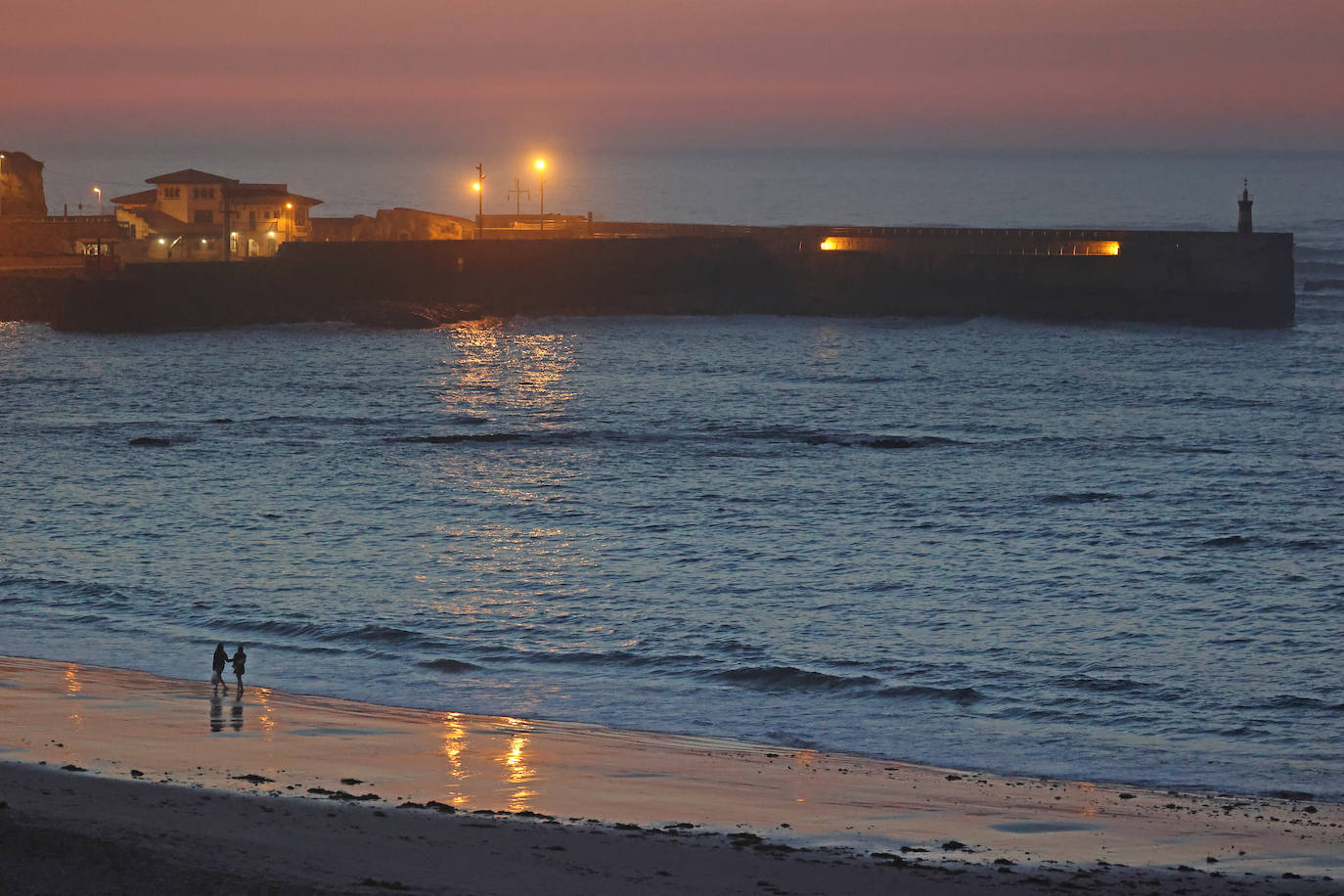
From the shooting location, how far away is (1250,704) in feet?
59.5

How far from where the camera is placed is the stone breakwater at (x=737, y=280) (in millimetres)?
66062

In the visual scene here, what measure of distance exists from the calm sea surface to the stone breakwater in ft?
35.8

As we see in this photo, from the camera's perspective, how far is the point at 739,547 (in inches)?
1091

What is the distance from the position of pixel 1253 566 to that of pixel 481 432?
72.3 feet

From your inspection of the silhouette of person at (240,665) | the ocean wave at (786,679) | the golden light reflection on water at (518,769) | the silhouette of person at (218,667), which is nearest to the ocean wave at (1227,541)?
the ocean wave at (786,679)

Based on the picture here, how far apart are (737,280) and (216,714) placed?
56886 millimetres

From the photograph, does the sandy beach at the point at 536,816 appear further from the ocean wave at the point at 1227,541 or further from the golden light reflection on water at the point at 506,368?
the golden light reflection on water at the point at 506,368

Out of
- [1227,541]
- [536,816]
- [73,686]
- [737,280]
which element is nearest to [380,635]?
[73,686]

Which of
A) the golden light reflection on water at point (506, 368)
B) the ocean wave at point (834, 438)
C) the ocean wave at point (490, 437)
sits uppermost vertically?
the golden light reflection on water at point (506, 368)

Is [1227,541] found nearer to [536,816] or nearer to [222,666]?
[222,666]

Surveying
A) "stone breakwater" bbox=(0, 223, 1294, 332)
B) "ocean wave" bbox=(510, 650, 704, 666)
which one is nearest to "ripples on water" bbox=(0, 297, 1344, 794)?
"ocean wave" bbox=(510, 650, 704, 666)

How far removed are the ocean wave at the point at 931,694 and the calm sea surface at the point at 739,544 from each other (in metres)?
0.05

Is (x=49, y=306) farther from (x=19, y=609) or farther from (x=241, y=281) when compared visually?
(x=19, y=609)

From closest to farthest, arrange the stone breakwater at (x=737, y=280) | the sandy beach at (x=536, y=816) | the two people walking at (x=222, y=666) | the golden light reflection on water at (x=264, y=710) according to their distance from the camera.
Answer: the sandy beach at (x=536, y=816), the golden light reflection on water at (x=264, y=710), the two people walking at (x=222, y=666), the stone breakwater at (x=737, y=280)
